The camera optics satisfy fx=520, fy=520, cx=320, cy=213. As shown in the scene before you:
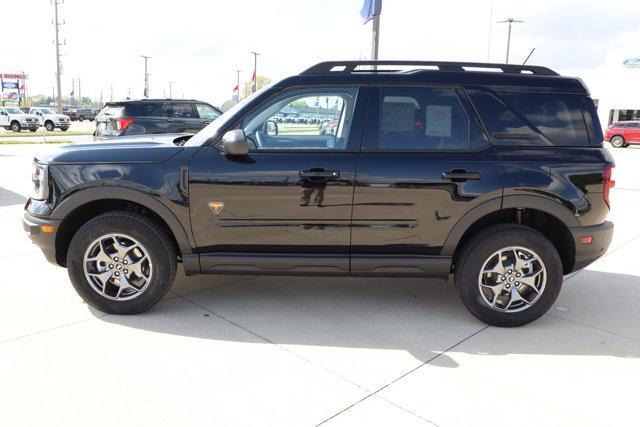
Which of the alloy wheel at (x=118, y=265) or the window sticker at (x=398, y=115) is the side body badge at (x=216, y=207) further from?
the window sticker at (x=398, y=115)

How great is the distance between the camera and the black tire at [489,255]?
12.6ft

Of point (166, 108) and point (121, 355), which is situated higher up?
point (166, 108)

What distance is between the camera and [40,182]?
154 inches

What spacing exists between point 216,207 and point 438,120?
1.76 m

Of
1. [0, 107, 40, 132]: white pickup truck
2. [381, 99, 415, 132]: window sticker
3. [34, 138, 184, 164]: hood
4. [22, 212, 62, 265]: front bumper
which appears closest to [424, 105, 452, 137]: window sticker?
[381, 99, 415, 132]: window sticker

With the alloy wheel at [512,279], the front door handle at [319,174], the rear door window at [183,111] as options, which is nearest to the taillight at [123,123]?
the rear door window at [183,111]

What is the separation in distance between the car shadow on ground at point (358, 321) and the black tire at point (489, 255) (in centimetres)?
12

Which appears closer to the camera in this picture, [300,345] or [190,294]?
[300,345]

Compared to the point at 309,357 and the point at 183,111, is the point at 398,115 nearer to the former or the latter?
the point at 309,357

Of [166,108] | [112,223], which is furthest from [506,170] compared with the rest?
[166,108]

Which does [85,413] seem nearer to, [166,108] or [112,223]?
[112,223]

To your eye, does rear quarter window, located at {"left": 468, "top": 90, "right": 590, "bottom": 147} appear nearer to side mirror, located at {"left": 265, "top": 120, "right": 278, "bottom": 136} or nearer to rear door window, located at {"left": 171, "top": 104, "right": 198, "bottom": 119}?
side mirror, located at {"left": 265, "top": 120, "right": 278, "bottom": 136}

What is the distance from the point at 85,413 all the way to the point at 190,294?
1.79m

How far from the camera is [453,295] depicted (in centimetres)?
469
